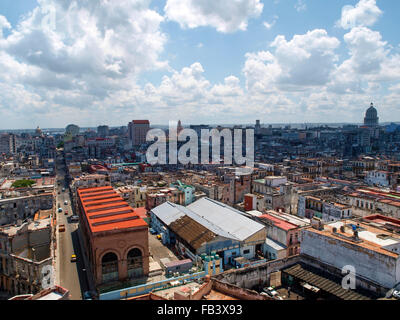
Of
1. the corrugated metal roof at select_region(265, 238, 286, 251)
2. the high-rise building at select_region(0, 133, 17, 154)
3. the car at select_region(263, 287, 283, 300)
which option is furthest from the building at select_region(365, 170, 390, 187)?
the high-rise building at select_region(0, 133, 17, 154)

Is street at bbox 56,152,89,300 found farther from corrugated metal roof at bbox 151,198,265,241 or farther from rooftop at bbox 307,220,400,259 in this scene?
rooftop at bbox 307,220,400,259

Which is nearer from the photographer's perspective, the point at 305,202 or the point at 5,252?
the point at 5,252

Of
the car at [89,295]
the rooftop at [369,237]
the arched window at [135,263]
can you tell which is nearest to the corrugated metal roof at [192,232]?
the arched window at [135,263]

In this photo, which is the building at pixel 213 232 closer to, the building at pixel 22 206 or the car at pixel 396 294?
the car at pixel 396 294

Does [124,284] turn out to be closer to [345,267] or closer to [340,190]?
[345,267]

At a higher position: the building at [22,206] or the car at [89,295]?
the building at [22,206]

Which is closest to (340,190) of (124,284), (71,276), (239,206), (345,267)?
(239,206)

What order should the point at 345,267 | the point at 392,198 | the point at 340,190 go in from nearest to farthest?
the point at 345,267 → the point at 392,198 → the point at 340,190
